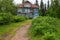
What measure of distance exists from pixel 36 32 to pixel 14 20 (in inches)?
630

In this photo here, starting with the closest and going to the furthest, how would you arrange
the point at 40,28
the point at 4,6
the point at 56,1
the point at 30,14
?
the point at 40,28
the point at 56,1
the point at 4,6
the point at 30,14

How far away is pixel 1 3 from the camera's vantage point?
3397cm

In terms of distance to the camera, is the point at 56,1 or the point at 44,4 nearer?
the point at 56,1

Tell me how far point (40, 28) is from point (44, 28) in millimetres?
404

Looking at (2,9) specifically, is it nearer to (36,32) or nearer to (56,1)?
(56,1)

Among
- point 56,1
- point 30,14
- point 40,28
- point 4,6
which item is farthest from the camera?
point 30,14

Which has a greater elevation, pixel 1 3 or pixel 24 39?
pixel 1 3

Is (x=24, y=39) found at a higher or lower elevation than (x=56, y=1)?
lower

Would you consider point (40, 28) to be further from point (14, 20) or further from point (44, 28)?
point (14, 20)

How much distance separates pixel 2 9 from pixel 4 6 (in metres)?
0.69

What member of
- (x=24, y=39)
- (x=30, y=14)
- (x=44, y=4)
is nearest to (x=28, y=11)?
(x=30, y=14)

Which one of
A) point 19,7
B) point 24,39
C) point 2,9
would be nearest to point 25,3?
point 19,7

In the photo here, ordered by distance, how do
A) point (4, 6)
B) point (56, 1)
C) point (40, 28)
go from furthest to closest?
point (4, 6)
point (56, 1)
point (40, 28)

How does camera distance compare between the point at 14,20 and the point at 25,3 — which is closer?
the point at 14,20
